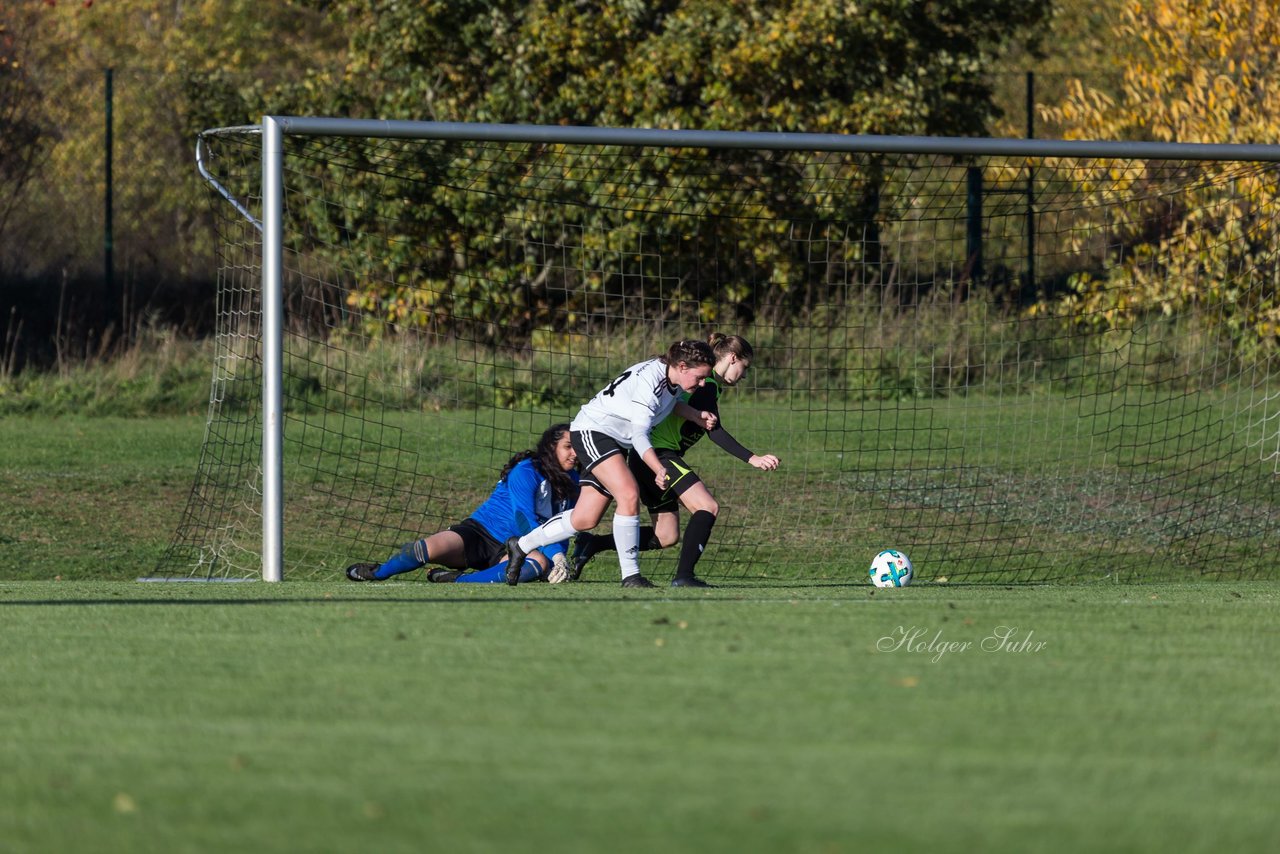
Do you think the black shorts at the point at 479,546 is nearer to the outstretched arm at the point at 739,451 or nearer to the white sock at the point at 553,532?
the white sock at the point at 553,532

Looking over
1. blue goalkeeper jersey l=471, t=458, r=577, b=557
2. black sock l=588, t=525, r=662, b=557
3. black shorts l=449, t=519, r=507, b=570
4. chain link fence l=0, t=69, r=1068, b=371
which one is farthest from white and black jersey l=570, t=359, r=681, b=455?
chain link fence l=0, t=69, r=1068, b=371

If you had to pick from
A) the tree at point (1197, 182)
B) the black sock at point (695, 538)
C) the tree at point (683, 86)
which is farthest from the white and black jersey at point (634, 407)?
the tree at point (683, 86)

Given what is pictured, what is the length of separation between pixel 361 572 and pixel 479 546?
69cm

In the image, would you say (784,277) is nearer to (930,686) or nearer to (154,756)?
(930,686)

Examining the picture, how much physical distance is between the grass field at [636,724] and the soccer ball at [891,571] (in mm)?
1634

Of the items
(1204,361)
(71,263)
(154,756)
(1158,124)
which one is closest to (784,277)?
(1158,124)

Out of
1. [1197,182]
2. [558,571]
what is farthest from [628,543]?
[1197,182]

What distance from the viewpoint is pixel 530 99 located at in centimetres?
1891

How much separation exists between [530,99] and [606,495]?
1123 cm

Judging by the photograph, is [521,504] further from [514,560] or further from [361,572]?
[361,572]

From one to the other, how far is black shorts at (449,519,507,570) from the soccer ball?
6.90ft

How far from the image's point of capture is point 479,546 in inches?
366

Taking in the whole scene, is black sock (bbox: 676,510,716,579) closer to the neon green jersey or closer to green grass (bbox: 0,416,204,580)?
the neon green jersey

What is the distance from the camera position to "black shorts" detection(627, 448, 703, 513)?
8.48 metres
